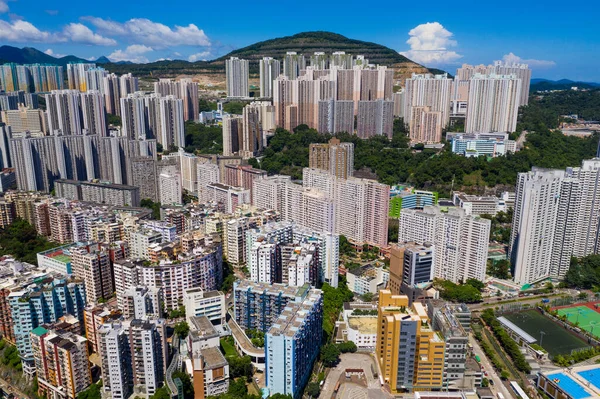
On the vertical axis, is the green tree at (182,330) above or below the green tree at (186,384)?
above

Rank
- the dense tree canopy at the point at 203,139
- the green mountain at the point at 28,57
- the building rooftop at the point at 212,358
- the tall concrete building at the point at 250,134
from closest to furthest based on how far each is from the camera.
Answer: the building rooftop at the point at 212,358
the tall concrete building at the point at 250,134
the dense tree canopy at the point at 203,139
the green mountain at the point at 28,57

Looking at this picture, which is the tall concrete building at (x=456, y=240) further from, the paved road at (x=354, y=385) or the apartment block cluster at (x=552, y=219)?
the paved road at (x=354, y=385)

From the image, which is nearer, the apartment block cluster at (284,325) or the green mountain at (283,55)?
the apartment block cluster at (284,325)

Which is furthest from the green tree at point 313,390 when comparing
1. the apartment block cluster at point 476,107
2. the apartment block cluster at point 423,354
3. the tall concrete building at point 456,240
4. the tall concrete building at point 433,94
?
the tall concrete building at point 433,94

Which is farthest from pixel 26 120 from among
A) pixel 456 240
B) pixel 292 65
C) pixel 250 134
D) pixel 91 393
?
pixel 456 240

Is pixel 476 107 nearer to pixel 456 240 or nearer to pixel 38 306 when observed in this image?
pixel 456 240

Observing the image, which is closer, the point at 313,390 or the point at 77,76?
the point at 313,390
